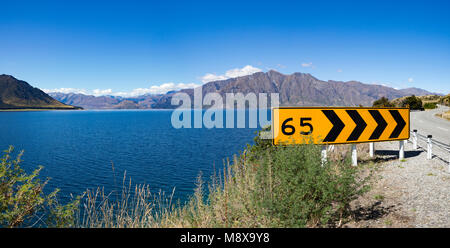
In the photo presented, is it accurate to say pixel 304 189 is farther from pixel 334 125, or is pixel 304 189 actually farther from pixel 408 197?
pixel 334 125

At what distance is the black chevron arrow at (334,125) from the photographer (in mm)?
10617

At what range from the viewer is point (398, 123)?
12375 millimetres

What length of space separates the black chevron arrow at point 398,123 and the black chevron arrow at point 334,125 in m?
3.28

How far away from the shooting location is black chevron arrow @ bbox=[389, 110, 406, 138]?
12219 mm

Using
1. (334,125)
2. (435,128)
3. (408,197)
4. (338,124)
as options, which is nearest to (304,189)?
(408,197)

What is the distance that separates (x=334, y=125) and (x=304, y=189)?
5.87 m

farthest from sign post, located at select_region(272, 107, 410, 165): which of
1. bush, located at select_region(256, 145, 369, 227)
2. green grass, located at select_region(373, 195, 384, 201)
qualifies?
bush, located at select_region(256, 145, 369, 227)

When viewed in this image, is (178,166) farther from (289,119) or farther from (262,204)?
(262,204)

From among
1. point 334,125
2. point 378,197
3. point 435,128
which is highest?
point 334,125

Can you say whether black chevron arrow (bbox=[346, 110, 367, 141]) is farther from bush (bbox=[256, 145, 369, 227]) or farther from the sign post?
bush (bbox=[256, 145, 369, 227])

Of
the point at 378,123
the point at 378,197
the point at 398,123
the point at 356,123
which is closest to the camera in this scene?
the point at 378,197
